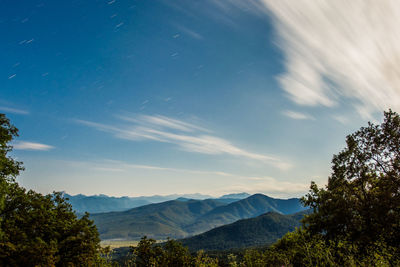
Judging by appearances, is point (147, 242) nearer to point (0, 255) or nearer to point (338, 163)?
point (0, 255)

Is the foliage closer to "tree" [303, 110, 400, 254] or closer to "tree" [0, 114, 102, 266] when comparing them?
"tree" [0, 114, 102, 266]

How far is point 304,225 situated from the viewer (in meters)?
25.4

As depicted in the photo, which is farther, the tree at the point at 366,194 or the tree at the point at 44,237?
the tree at the point at 366,194

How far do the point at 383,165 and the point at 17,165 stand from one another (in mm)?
31844

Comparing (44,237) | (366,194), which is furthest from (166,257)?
(366,194)

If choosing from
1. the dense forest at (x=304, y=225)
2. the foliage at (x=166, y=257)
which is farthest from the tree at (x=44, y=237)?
the foliage at (x=166, y=257)

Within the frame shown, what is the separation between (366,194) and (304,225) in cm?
860

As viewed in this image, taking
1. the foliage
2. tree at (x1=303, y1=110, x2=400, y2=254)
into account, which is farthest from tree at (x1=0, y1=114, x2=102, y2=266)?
tree at (x1=303, y1=110, x2=400, y2=254)

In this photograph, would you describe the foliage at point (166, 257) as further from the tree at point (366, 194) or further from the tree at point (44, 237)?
the tree at point (366, 194)

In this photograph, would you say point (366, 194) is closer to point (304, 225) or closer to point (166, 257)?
point (304, 225)

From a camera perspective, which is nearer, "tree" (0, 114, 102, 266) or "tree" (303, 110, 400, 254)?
"tree" (0, 114, 102, 266)

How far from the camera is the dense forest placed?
942 cm

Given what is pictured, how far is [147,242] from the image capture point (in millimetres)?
9859

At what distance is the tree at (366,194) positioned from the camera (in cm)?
1645
